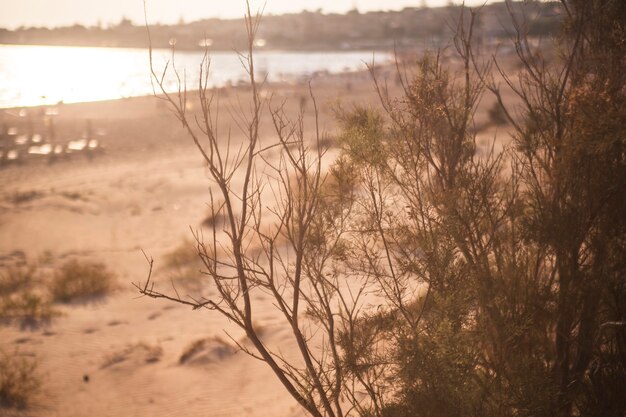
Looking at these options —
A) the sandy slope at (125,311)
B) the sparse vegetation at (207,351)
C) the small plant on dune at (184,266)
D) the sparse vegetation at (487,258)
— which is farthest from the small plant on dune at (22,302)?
the sparse vegetation at (487,258)

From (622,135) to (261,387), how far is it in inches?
241

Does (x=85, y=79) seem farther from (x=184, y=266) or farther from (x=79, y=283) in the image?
(x=79, y=283)

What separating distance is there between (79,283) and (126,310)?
4.42 ft

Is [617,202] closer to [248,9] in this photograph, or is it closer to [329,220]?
[329,220]

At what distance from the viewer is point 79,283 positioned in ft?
37.9

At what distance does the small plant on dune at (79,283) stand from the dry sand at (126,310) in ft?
1.02

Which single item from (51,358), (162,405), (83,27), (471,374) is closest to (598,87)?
(471,374)

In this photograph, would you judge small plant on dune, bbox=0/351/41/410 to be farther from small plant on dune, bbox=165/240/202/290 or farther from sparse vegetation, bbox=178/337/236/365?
small plant on dune, bbox=165/240/202/290

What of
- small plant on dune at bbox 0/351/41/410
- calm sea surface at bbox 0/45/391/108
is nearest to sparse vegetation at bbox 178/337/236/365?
small plant on dune at bbox 0/351/41/410

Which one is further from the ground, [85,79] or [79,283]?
[85,79]

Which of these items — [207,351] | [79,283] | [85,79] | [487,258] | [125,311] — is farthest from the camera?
[85,79]

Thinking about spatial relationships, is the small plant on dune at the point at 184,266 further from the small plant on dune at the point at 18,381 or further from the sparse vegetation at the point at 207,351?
the small plant on dune at the point at 18,381

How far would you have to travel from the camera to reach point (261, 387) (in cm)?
827

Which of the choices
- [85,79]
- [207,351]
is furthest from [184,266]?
[85,79]
